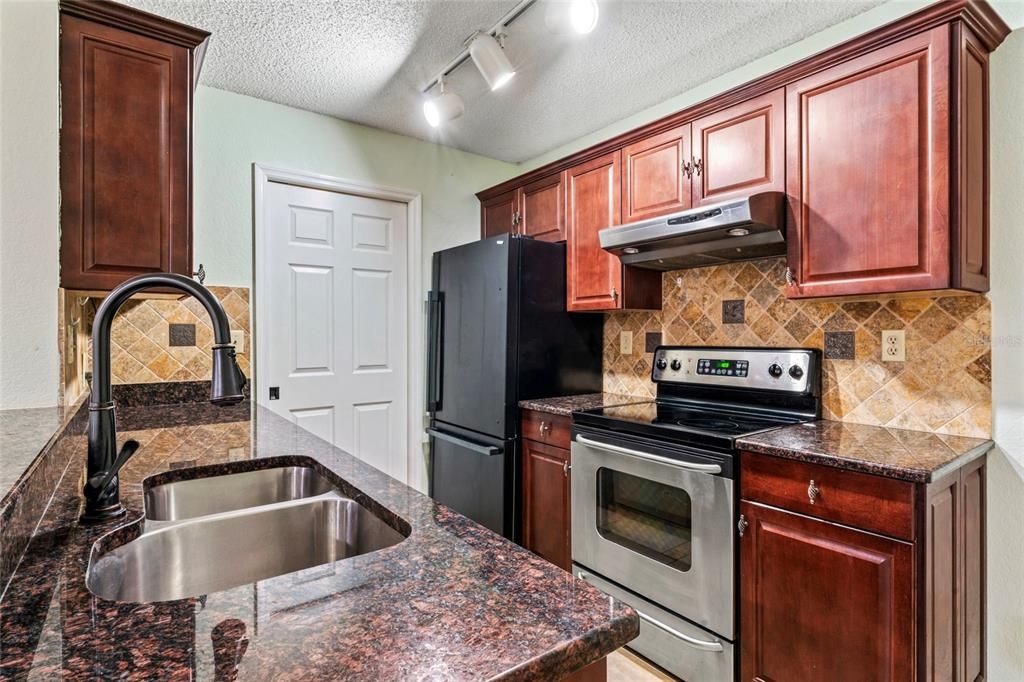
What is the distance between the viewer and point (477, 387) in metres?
2.76

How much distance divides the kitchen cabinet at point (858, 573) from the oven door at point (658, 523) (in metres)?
0.08

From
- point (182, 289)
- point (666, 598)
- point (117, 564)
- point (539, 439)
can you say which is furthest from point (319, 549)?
point (539, 439)

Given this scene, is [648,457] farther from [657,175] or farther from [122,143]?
[122,143]

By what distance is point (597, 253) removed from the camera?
2625 millimetres

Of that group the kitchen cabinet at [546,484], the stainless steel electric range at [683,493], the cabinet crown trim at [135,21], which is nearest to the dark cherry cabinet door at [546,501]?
the kitchen cabinet at [546,484]

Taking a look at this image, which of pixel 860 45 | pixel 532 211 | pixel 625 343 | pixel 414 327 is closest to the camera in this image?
pixel 860 45

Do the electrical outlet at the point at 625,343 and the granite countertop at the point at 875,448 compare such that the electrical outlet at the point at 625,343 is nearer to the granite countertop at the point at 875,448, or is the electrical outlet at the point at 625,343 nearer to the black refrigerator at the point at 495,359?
the black refrigerator at the point at 495,359

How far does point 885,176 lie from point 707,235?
1.88 feet

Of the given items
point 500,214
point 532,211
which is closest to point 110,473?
point 532,211

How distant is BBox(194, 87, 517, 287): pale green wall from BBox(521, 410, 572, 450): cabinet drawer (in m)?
1.23

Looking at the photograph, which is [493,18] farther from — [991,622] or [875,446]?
[991,622]

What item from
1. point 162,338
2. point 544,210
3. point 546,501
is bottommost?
point 546,501

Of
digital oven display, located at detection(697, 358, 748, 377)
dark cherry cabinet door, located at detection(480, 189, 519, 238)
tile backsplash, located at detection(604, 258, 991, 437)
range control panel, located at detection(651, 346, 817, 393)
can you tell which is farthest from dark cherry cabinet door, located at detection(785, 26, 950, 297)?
dark cherry cabinet door, located at detection(480, 189, 519, 238)

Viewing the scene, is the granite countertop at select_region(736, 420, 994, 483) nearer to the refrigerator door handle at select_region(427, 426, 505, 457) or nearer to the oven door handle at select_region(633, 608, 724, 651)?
the oven door handle at select_region(633, 608, 724, 651)
